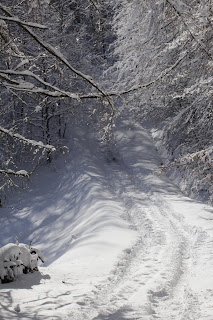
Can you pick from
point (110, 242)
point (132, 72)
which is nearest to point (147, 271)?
point (110, 242)

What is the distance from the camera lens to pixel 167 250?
9383 millimetres

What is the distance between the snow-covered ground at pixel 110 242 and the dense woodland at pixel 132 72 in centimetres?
170

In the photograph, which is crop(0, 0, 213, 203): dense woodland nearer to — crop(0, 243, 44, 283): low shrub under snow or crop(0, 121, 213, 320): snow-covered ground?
crop(0, 243, 44, 283): low shrub under snow

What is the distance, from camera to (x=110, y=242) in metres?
10.1

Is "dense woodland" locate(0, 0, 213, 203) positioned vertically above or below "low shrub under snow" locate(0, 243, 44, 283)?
above

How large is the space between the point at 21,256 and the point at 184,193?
11.1 m

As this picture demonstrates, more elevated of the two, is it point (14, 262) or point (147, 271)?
point (14, 262)

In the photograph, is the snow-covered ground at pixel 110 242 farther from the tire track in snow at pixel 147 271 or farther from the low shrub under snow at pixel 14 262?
the low shrub under snow at pixel 14 262

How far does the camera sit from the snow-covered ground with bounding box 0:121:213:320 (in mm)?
5965

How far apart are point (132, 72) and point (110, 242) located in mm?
8089

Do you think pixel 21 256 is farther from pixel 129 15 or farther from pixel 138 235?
pixel 129 15

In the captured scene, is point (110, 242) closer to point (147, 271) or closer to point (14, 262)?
point (147, 271)

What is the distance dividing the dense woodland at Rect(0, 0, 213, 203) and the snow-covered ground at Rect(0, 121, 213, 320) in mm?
1699

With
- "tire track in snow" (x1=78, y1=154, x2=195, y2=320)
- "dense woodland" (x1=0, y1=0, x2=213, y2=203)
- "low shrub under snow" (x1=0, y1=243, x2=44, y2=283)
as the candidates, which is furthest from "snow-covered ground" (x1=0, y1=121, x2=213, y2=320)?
"dense woodland" (x1=0, y1=0, x2=213, y2=203)
